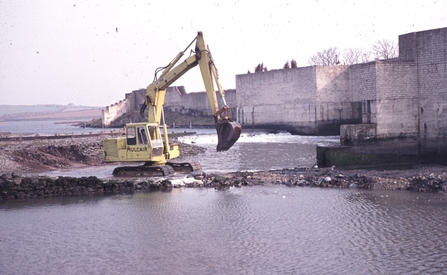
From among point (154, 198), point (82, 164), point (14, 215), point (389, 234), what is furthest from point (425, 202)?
point (82, 164)

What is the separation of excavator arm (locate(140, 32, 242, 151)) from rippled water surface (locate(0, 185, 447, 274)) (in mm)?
2301

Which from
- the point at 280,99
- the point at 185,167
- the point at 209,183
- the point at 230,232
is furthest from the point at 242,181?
the point at 280,99

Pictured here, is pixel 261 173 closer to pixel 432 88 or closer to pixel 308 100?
pixel 432 88

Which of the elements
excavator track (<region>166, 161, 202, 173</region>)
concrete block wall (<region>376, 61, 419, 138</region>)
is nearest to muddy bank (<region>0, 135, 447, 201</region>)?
excavator track (<region>166, 161, 202, 173</region>)

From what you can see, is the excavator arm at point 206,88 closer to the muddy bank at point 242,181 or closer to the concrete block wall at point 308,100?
the muddy bank at point 242,181

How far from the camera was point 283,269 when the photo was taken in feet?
32.1

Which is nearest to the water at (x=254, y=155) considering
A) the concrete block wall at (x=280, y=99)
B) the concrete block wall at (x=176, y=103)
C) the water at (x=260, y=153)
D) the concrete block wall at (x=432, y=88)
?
the water at (x=260, y=153)

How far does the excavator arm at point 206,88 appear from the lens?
62.7ft

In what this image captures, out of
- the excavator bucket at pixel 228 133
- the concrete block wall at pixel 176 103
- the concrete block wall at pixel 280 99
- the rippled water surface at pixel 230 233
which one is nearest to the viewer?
the rippled water surface at pixel 230 233

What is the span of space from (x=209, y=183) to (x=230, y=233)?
620cm

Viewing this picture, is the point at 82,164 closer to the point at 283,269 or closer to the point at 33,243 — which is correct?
the point at 33,243

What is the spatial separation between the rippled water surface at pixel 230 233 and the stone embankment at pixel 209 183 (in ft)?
1.73

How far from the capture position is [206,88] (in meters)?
20.5

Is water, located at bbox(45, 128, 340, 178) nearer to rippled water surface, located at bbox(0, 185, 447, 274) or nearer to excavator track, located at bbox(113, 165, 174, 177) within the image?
excavator track, located at bbox(113, 165, 174, 177)
